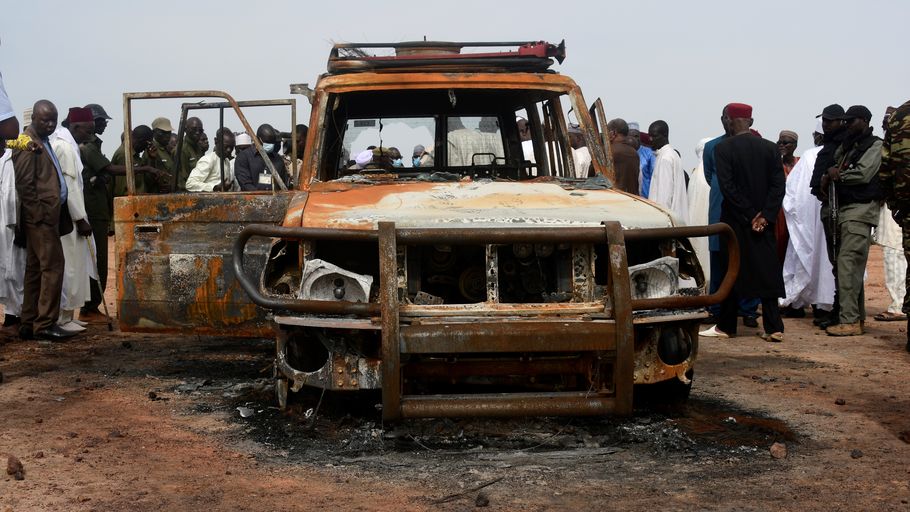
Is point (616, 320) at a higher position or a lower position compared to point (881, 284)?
higher

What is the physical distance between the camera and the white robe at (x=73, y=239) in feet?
31.8

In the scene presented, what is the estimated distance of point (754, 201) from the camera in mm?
9125

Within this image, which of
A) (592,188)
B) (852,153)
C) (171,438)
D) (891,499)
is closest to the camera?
(891,499)

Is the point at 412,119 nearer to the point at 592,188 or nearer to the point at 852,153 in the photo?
the point at 592,188

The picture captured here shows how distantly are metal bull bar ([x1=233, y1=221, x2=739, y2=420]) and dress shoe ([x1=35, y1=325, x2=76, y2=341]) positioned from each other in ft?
15.9

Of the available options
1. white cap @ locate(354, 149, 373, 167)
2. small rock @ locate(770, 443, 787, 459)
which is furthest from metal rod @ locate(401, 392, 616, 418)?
white cap @ locate(354, 149, 373, 167)

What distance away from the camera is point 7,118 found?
261 inches

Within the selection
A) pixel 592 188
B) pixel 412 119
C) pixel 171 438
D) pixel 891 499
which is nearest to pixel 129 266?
pixel 171 438

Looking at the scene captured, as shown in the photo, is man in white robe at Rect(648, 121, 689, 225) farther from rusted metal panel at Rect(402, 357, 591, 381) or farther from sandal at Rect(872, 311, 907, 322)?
rusted metal panel at Rect(402, 357, 591, 381)

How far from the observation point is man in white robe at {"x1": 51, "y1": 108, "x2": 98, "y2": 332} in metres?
9.67

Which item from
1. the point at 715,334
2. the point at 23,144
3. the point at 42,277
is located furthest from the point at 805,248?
the point at 23,144

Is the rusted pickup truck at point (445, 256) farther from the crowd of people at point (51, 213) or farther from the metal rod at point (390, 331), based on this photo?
the crowd of people at point (51, 213)

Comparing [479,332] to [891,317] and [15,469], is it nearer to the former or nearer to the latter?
[15,469]

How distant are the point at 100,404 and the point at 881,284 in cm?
1200
